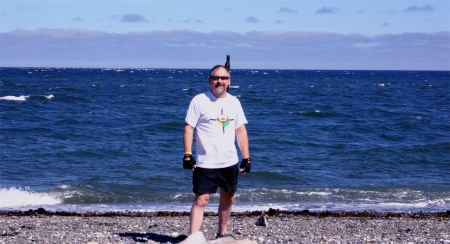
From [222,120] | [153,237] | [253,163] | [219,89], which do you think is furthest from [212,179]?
[253,163]

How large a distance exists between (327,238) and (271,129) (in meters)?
17.7

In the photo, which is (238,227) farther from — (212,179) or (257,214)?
(212,179)

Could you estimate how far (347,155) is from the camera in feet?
59.2

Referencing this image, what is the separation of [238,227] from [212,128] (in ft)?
10.9

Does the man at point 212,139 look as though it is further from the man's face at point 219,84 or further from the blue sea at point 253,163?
the blue sea at point 253,163

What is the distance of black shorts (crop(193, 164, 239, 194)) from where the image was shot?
537 cm

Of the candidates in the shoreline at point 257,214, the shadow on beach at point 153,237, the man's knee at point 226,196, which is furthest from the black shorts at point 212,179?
the shoreline at point 257,214

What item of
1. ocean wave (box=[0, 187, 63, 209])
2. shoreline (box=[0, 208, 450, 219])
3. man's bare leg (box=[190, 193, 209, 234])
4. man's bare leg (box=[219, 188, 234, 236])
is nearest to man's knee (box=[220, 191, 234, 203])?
man's bare leg (box=[219, 188, 234, 236])

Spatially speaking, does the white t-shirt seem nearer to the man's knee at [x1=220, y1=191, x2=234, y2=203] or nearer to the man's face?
the man's face

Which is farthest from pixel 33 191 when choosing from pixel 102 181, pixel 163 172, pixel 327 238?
pixel 327 238

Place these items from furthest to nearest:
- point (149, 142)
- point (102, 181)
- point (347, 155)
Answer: point (149, 142) < point (347, 155) < point (102, 181)

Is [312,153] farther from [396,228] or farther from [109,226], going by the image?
[109,226]

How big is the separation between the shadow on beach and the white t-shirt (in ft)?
5.55

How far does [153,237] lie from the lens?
6.85 m
